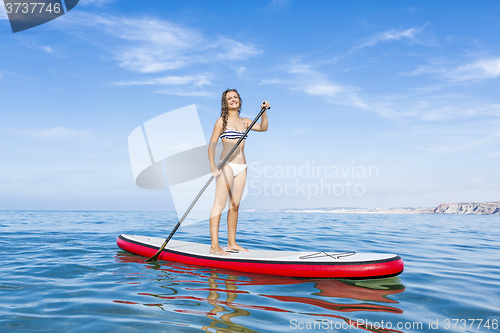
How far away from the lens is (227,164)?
17.8ft

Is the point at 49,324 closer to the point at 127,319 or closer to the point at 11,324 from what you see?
the point at 11,324

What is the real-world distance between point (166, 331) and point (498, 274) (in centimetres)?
543

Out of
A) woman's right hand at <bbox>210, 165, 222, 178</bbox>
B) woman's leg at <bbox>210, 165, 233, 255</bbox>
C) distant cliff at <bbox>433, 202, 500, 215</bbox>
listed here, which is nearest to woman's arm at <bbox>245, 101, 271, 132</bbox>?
woman's leg at <bbox>210, 165, 233, 255</bbox>

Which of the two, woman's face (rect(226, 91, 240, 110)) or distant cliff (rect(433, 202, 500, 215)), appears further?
distant cliff (rect(433, 202, 500, 215))

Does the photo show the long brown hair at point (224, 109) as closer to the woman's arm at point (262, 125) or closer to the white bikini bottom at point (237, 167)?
the woman's arm at point (262, 125)

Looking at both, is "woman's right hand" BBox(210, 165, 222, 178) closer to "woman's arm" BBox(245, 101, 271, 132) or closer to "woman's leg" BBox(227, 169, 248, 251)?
"woman's leg" BBox(227, 169, 248, 251)

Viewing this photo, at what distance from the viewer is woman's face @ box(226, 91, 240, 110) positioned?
18.4ft

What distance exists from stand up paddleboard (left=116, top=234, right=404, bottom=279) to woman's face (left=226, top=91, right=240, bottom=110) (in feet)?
8.30

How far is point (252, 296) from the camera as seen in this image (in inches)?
146

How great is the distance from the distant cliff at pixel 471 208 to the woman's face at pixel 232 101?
10686cm

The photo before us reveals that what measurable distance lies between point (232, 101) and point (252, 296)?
3270 millimetres

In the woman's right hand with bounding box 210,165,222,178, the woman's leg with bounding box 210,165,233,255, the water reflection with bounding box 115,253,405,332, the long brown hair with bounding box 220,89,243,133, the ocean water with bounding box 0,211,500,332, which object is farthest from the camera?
the long brown hair with bounding box 220,89,243,133

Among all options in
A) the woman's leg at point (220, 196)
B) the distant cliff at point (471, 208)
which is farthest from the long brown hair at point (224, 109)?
the distant cliff at point (471, 208)

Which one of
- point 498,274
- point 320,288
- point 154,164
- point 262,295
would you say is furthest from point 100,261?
point 498,274
